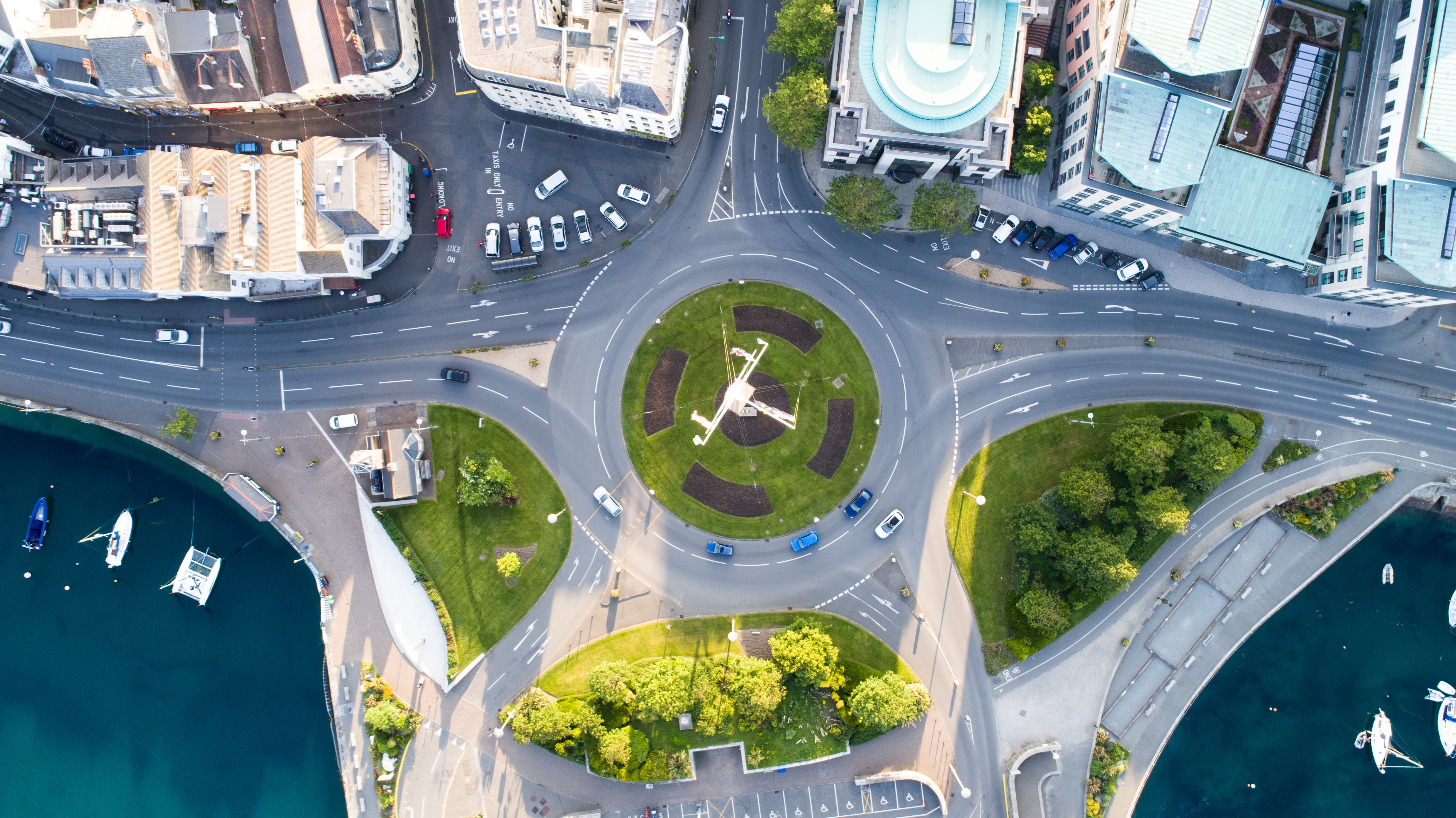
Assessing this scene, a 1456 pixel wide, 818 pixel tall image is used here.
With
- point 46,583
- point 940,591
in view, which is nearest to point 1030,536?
point 940,591

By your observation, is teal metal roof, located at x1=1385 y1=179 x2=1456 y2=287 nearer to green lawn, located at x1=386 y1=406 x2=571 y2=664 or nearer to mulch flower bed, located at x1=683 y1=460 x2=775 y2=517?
mulch flower bed, located at x1=683 y1=460 x2=775 y2=517

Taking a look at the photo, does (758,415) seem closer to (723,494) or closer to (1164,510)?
(723,494)

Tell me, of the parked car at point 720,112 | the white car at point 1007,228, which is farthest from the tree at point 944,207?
the parked car at point 720,112

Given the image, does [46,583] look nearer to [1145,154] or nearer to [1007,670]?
[1007,670]

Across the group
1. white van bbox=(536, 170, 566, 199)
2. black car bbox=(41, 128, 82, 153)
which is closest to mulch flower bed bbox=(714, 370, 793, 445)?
white van bbox=(536, 170, 566, 199)

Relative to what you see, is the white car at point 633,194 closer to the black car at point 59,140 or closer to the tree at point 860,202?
the tree at point 860,202

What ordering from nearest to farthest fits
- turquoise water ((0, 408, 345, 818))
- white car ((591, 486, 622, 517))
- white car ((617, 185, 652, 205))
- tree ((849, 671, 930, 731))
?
tree ((849, 671, 930, 731)) < white car ((617, 185, 652, 205)) < white car ((591, 486, 622, 517)) < turquoise water ((0, 408, 345, 818))

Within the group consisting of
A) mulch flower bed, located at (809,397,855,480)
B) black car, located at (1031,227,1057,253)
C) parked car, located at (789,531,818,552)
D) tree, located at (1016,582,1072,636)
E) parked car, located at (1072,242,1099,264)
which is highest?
black car, located at (1031,227,1057,253)
